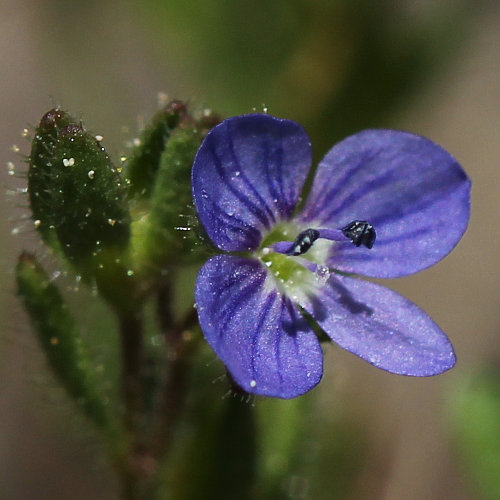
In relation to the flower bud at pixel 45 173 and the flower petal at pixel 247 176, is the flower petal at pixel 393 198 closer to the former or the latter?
the flower petal at pixel 247 176

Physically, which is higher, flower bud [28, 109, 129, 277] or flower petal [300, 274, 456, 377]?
flower bud [28, 109, 129, 277]

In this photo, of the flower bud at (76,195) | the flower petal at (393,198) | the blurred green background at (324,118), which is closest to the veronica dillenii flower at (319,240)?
the flower petal at (393,198)

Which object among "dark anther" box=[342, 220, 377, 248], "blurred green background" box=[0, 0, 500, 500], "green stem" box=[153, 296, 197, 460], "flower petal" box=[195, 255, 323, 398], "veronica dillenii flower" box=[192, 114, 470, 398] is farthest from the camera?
"blurred green background" box=[0, 0, 500, 500]

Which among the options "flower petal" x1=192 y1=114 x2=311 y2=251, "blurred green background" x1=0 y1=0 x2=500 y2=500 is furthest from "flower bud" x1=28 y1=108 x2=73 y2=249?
"blurred green background" x1=0 y1=0 x2=500 y2=500

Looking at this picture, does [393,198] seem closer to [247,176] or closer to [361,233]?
[361,233]

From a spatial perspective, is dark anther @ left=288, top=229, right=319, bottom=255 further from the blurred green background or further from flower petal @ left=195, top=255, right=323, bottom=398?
the blurred green background

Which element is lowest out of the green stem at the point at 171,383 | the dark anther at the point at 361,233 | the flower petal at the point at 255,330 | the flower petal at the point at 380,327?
the green stem at the point at 171,383

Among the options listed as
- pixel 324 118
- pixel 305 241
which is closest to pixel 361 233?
pixel 305 241
